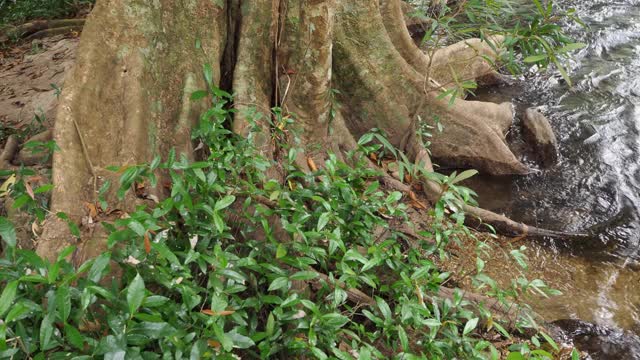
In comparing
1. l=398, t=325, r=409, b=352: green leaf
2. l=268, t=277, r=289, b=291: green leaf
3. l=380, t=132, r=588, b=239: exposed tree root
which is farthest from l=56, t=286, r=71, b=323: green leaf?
l=380, t=132, r=588, b=239: exposed tree root

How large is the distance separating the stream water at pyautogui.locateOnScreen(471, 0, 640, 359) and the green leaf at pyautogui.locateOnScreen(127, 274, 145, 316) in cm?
306

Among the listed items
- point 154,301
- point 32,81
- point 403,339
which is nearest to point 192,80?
point 154,301

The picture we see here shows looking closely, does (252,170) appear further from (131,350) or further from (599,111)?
(599,111)

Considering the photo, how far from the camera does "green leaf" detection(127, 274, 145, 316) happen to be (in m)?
1.70

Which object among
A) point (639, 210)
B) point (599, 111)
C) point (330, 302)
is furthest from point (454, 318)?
point (599, 111)

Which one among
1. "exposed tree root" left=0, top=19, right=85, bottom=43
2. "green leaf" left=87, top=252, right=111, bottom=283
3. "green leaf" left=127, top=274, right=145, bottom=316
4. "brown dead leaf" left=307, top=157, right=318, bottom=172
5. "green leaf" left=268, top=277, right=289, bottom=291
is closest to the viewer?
"green leaf" left=127, top=274, right=145, bottom=316

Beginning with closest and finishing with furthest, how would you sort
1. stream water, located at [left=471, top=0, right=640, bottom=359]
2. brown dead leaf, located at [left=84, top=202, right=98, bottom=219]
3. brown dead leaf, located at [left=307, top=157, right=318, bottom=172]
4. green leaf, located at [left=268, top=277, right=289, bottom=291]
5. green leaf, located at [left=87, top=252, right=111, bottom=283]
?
green leaf, located at [left=87, top=252, right=111, bottom=283], green leaf, located at [left=268, top=277, right=289, bottom=291], brown dead leaf, located at [left=84, top=202, right=98, bottom=219], brown dead leaf, located at [left=307, top=157, right=318, bottom=172], stream water, located at [left=471, top=0, right=640, bottom=359]

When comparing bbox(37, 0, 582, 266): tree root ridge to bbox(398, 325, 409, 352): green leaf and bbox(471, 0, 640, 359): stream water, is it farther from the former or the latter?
bbox(398, 325, 409, 352): green leaf

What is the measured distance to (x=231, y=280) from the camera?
7.09ft

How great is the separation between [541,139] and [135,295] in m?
5.02

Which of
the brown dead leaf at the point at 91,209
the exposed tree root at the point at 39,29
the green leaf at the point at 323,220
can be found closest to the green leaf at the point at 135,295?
the green leaf at the point at 323,220

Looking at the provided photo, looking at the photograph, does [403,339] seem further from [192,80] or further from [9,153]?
[9,153]

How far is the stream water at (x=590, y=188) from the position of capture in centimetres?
396

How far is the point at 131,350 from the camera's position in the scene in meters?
1.73
